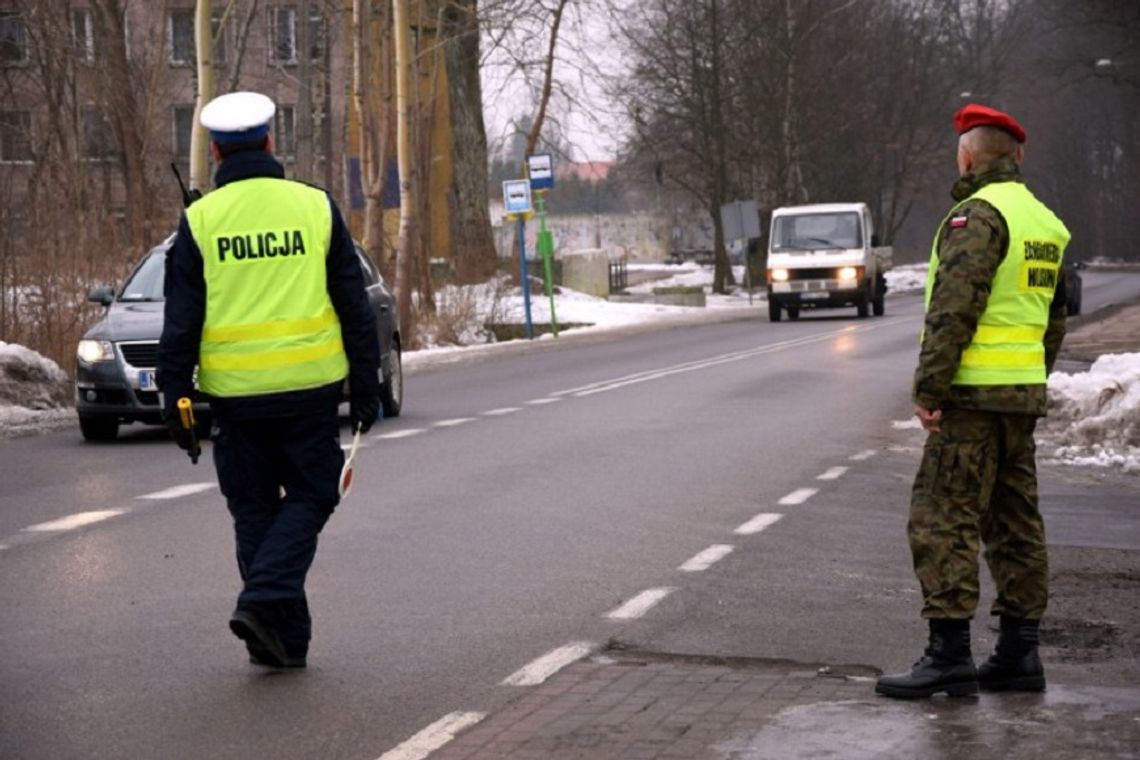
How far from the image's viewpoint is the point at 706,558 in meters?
11.1

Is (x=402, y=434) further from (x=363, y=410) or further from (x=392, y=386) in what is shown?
(x=363, y=410)

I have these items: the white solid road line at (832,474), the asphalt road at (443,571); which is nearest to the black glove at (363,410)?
the asphalt road at (443,571)

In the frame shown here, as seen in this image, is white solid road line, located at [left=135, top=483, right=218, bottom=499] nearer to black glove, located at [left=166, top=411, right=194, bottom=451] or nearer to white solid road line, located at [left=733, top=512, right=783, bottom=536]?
white solid road line, located at [left=733, top=512, right=783, bottom=536]

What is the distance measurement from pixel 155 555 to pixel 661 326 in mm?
35950

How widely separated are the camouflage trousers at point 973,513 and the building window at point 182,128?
8080cm

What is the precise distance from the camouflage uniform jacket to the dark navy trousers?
2.05 meters

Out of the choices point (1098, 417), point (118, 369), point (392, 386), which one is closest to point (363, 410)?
point (1098, 417)

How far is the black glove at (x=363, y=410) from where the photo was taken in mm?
8242

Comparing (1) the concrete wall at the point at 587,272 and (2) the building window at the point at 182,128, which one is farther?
(2) the building window at the point at 182,128

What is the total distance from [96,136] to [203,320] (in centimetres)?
6315

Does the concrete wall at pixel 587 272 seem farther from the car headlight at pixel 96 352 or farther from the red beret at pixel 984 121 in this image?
the red beret at pixel 984 121

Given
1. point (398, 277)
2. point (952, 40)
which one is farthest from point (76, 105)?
point (952, 40)

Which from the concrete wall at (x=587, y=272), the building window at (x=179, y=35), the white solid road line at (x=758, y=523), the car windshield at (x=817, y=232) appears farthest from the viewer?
the building window at (x=179, y=35)

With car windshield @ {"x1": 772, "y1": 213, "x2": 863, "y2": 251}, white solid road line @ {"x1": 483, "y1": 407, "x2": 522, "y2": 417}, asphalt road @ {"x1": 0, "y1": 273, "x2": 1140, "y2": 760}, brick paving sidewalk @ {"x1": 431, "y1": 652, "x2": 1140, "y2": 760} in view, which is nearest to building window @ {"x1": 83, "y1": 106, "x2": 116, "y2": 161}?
car windshield @ {"x1": 772, "y1": 213, "x2": 863, "y2": 251}
